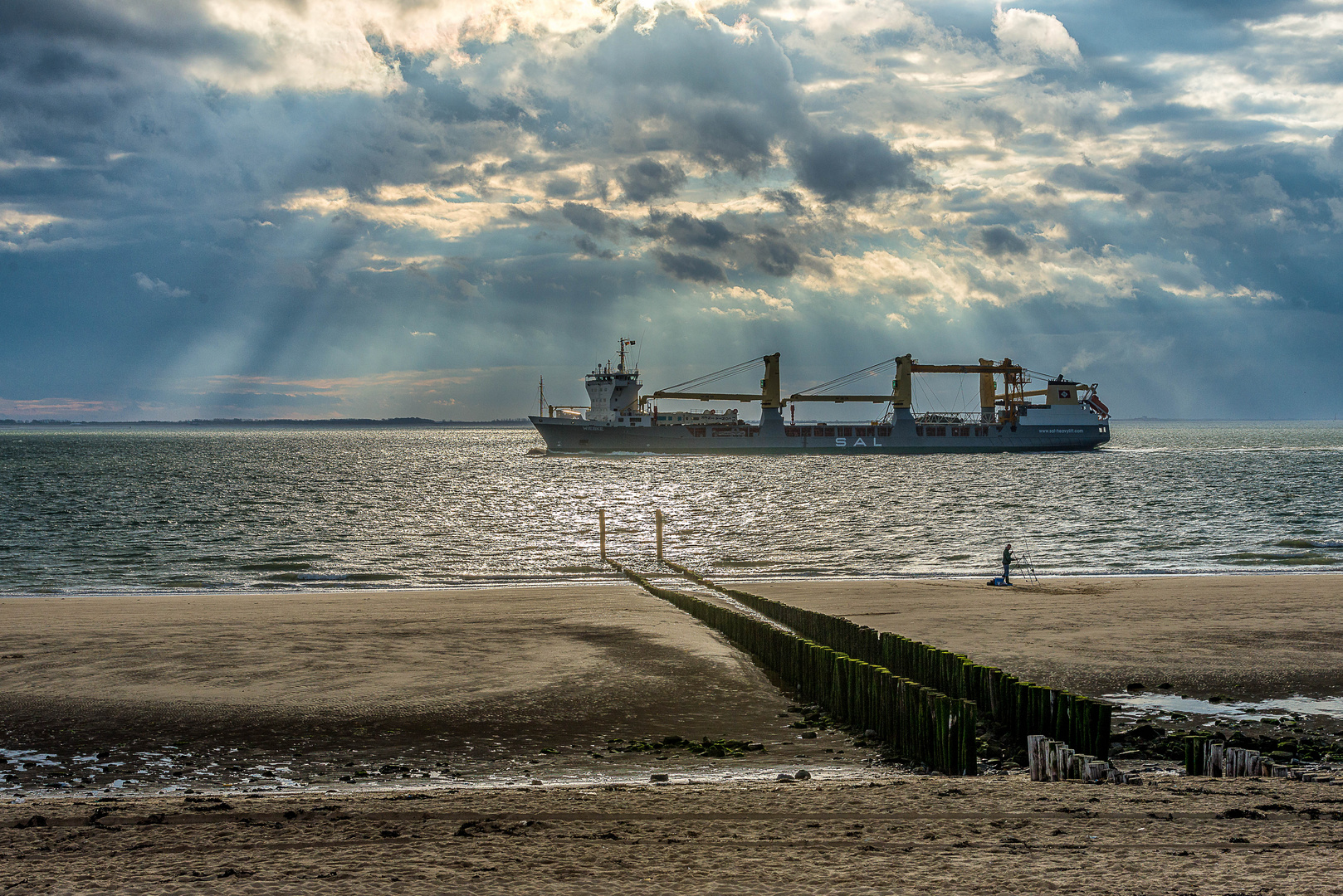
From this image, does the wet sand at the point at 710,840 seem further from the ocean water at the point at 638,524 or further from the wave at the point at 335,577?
the wave at the point at 335,577

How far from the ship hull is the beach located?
94579mm

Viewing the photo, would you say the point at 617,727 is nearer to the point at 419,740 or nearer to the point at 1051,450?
the point at 419,740

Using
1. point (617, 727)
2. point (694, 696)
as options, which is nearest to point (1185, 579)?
point (694, 696)

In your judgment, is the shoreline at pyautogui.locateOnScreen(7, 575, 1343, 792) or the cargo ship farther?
the cargo ship

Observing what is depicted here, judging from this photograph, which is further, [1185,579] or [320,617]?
[1185,579]

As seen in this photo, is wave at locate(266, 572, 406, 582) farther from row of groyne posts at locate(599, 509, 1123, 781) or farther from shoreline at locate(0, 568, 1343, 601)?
row of groyne posts at locate(599, 509, 1123, 781)

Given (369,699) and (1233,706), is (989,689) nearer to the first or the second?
(1233,706)

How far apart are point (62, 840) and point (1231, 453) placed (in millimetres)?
118610

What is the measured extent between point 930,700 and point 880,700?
2.68 ft

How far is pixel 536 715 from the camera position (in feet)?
28.5

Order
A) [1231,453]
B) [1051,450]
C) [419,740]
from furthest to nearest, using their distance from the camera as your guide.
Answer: [1051,450], [1231,453], [419,740]

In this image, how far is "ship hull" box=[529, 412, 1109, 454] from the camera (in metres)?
110

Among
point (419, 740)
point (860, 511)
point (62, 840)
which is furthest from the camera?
point (860, 511)

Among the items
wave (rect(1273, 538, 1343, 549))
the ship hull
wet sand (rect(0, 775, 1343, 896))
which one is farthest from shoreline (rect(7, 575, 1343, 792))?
the ship hull
